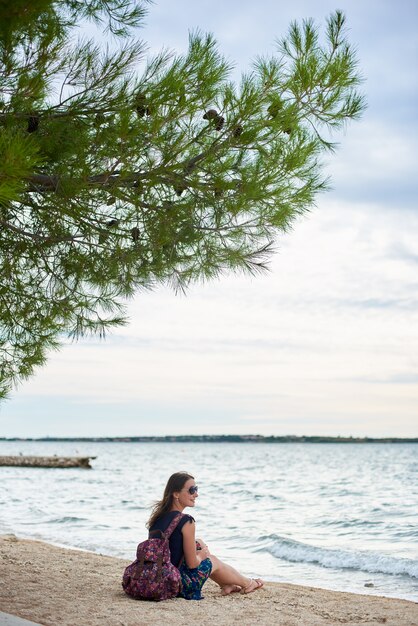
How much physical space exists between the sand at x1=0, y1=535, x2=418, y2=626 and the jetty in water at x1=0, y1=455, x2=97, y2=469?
46.3 meters

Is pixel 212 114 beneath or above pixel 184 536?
above

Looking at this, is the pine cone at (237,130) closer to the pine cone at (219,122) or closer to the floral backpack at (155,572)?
the pine cone at (219,122)

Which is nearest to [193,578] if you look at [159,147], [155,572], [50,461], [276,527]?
[155,572]

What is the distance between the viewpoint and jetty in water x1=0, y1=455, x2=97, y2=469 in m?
54.6

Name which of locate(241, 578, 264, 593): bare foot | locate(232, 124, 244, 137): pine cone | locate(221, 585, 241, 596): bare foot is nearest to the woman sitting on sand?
locate(221, 585, 241, 596): bare foot

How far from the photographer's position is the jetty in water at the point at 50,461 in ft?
179

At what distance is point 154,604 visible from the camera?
22.7 ft

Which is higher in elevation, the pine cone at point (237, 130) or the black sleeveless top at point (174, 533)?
the pine cone at point (237, 130)

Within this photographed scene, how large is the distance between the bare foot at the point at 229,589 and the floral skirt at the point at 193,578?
598 millimetres

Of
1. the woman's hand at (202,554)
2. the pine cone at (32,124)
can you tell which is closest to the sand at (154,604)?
the woman's hand at (202,554)

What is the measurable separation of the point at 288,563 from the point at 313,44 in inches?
328

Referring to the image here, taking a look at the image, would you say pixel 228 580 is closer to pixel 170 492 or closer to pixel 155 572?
pixel 155 572

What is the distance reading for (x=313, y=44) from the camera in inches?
277

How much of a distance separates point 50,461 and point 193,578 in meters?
49.5
